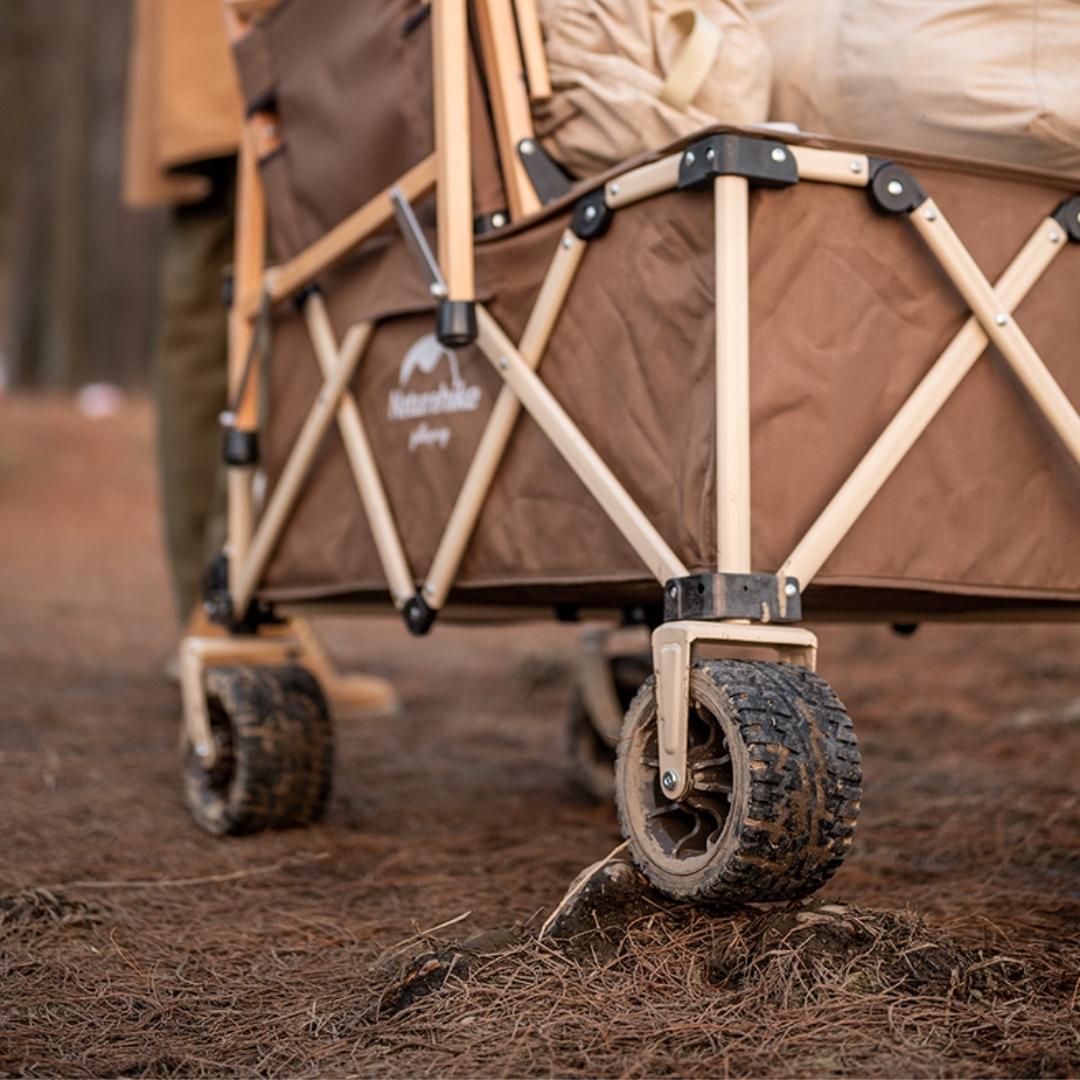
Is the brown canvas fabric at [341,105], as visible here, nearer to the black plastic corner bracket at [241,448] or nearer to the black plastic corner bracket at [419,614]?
the black plastic corner bracket at [241,448]

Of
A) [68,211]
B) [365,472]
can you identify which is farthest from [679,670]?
[68,211]

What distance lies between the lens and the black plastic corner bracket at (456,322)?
2350 millimetres

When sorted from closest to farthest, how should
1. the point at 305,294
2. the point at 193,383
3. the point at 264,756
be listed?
the point at 264,756 → the point at 305,294 → the point at 193,383

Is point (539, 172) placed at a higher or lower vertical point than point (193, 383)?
higher

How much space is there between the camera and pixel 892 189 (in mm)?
2045

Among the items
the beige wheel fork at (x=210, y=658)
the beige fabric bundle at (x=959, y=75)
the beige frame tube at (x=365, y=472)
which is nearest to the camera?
the beige fabric bundle at (x=959, y=75)

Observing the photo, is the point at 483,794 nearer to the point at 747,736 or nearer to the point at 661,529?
the point at 661,529

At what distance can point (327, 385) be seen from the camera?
2830 millimetres

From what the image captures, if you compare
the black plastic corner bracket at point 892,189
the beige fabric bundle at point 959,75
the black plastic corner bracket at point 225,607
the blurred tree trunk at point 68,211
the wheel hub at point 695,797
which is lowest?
the wheel hub at point 695,797

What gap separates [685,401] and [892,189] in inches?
16.0

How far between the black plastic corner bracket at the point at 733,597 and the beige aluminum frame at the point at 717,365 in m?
0.02

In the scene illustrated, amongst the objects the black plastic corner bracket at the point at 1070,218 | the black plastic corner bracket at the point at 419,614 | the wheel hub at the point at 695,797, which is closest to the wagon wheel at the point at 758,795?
the wheel hub at the point at 695,797

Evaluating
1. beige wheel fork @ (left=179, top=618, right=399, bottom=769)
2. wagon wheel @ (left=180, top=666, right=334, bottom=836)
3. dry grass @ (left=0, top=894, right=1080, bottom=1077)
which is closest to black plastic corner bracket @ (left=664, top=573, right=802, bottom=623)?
dry grass @ (left=0, top=894, right=1080, bottom=1077)

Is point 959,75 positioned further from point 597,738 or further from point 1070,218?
point 597,738
